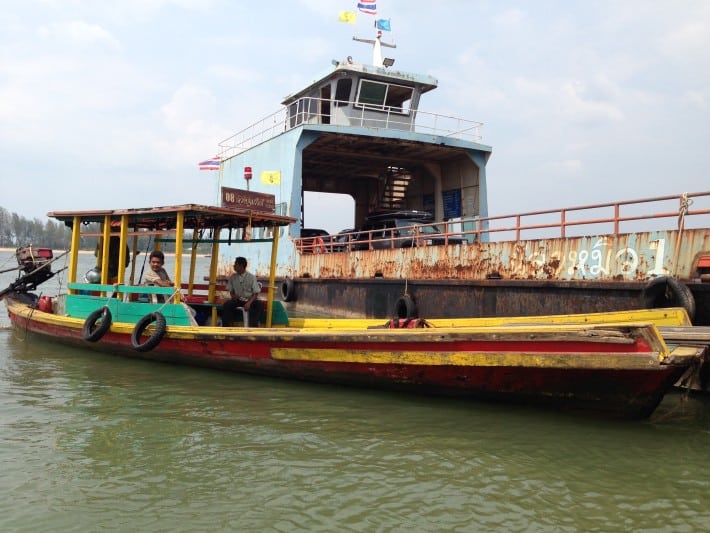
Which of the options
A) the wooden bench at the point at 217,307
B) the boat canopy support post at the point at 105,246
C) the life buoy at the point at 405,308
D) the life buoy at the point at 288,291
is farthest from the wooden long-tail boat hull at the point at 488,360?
→ the life buoy at the point at 288,291

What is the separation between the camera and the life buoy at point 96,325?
8.51m

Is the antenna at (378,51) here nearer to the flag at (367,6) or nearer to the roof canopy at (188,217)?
the flag at (367,6)

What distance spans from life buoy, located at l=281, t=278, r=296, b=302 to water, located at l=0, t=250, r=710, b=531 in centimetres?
1057

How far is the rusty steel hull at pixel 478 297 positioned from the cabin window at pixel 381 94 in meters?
6.75

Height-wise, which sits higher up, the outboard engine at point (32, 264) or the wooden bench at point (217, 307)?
the outboard engine at point (32, 264)

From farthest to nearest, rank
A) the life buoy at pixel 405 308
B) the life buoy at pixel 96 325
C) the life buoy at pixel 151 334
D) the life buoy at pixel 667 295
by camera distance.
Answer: the life buoy at pixel 405 308, the life buoy at pixel 96 325, the life buoy at pixel 151 334, the life buoy at pixel 667 295

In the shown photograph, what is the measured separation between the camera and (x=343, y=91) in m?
19.3

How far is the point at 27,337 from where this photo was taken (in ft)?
37.8

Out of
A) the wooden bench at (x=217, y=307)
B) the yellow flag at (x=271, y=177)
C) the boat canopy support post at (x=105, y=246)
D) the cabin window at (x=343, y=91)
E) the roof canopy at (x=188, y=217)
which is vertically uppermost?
the cabin window at (x=343, y=91)

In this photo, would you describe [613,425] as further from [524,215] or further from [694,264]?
[524,215]

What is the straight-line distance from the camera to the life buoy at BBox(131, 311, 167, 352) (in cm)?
782

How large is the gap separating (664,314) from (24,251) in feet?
43.3

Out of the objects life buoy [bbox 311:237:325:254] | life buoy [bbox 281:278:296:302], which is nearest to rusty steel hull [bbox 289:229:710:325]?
life buoy [bbox 311:237:325:254]

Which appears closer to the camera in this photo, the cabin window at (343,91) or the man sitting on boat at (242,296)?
the man sitting on boat at (242,296)
